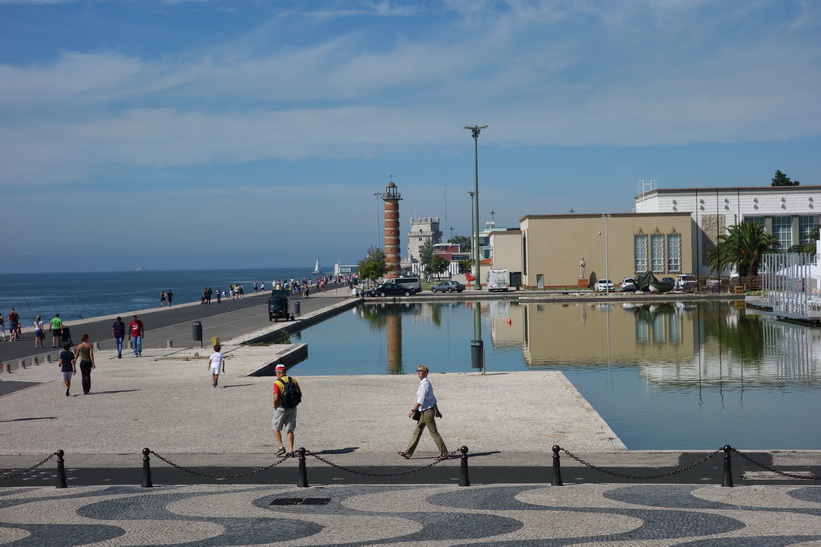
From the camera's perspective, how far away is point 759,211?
93.2 meters

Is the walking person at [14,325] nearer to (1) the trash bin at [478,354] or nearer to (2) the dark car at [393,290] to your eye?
(1) the trash bin at [478,354]

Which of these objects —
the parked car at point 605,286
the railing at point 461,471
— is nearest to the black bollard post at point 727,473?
the railing at point 461,471

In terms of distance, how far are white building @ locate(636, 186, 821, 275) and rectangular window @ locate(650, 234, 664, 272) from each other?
19.7 ft

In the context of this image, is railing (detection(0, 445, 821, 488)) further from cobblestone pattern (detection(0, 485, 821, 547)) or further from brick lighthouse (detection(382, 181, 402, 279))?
brick lighthouse (detection(382, 181, 402, 279))

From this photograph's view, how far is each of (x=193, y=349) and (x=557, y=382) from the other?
16.5m

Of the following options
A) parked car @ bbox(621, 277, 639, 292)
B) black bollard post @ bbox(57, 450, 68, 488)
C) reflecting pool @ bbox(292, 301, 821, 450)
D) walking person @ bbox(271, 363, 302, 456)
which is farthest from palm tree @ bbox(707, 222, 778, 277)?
black bollard post @ bbox(57, 450, 68, 488)

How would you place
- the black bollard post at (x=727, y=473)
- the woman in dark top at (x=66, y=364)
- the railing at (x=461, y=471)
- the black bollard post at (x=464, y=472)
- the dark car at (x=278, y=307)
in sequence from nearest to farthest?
the black bollard post at (x=727, y=473)
the railing at (x=461, y=471)
the black bollard post at (x=464, y=472)
the woman in dark top at (x=66, y=364)
the dark car at (x=278, y=307)

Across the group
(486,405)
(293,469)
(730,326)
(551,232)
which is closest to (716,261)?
(551,232)

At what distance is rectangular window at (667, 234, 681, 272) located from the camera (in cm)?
8875

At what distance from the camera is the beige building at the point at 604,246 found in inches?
3469

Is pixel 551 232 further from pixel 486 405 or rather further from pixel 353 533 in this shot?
pixel 353 533

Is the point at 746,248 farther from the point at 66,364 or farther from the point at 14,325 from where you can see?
the point at 66,364

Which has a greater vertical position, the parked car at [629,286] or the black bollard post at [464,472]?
the parked car at [629,286]

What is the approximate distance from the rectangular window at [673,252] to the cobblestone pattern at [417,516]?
78951 millimetres
